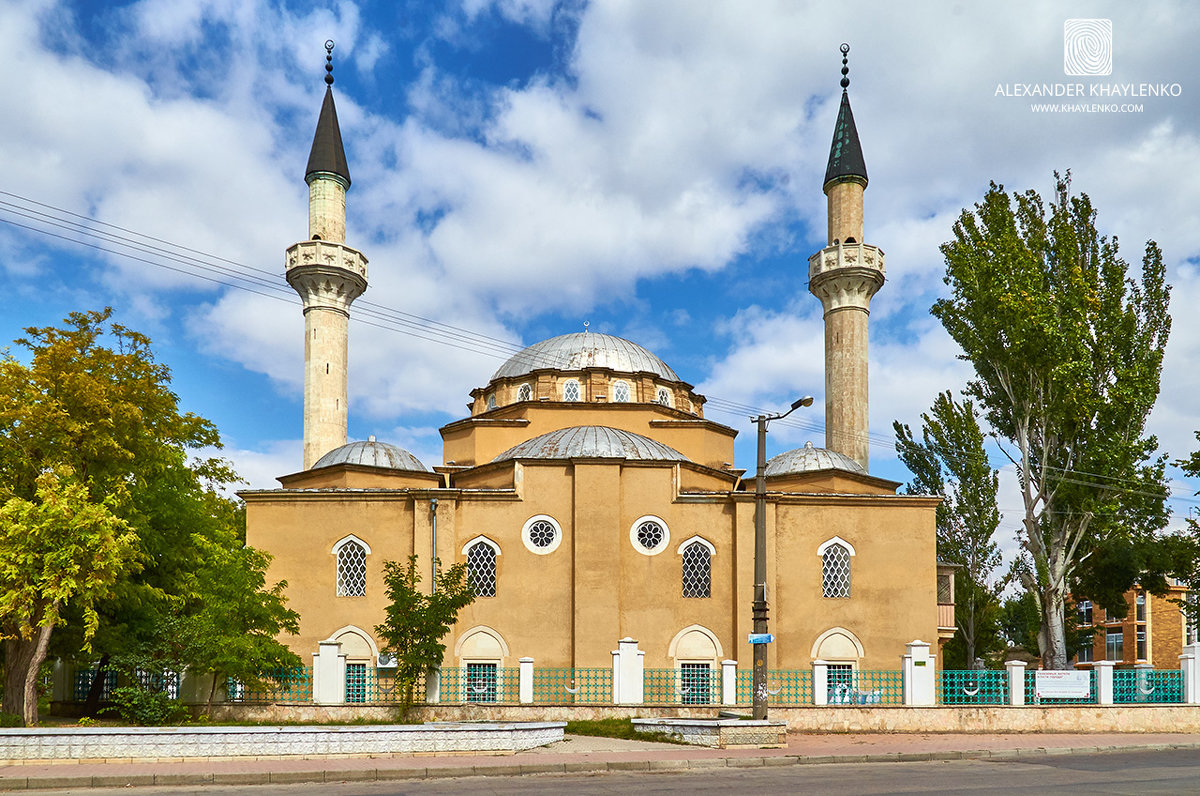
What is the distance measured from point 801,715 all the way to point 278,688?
987 centimetres

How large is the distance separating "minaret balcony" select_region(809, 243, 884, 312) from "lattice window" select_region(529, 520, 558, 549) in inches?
515

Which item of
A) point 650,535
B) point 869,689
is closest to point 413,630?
point 650,535

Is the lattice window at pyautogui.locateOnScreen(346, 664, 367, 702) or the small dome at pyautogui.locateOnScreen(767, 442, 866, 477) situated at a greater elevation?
the small dome at pyautogui.locateOnScreen(767, 442, 866, 477)

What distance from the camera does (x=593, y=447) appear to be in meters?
22.9

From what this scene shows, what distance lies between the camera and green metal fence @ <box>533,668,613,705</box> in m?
19.7

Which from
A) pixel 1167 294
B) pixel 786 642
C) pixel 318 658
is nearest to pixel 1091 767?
pixel 786 642

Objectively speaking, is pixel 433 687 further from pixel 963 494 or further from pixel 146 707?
pixel 963 494

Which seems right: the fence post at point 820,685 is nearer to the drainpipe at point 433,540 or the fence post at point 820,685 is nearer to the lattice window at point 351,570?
the drainpipe at point 433,540

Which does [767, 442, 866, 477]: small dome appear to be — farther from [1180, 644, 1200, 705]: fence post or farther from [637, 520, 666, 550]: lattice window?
[1180, 644, 1200, 705]: fence post

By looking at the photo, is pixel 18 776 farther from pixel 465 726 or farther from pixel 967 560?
pixel 967 560

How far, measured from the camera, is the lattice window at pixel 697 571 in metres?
22.0

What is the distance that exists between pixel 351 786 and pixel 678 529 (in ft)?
39.8

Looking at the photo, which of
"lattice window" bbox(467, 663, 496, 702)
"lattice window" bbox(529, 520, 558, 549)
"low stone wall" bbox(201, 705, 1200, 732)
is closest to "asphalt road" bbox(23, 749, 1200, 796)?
"low stone wall" bbox(201, 705, 1200, 732)

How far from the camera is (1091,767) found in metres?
13.3
